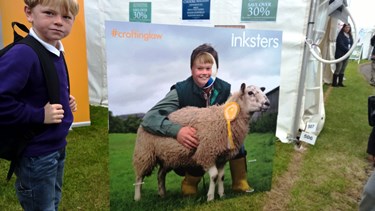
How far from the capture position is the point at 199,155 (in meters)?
2.45

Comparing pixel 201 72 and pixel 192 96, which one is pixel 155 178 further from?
pixel 201 72

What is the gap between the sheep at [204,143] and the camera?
7.68ft

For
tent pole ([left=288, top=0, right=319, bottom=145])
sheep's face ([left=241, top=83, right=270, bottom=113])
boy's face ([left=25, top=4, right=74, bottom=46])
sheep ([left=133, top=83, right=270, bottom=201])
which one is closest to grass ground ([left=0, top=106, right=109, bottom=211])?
sheep ([left=133, top=83, right=270, bottom=201])

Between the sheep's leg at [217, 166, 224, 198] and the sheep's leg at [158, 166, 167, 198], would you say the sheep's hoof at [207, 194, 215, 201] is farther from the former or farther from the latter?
the sheep's leg at [158, 166, 167, 198]

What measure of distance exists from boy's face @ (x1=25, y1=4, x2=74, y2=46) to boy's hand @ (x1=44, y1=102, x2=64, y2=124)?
1.04 ft

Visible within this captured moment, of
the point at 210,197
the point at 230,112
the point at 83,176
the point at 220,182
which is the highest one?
the point at 230,112

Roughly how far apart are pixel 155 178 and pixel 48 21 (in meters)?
1.41

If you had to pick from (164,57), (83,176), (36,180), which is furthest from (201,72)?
(83,176)

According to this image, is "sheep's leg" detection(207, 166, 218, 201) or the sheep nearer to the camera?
the sheep

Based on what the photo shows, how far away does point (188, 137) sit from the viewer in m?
2.37

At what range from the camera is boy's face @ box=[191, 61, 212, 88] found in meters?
2.34

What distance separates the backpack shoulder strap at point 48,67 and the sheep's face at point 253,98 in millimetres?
1467

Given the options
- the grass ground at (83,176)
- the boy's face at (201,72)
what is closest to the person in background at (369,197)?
the boy's face at (201,72)

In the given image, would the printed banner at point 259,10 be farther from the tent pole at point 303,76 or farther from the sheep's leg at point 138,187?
the sheep's leg at point 138,187
